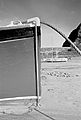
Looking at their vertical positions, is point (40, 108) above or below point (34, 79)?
below

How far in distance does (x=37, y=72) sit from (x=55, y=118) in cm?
107

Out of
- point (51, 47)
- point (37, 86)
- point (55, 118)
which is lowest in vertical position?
point (55, 118)

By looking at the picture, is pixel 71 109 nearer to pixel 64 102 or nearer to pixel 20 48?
pixel 64 102

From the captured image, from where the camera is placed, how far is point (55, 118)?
4559mm

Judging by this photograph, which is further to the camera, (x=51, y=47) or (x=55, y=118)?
(x=51, y=47)

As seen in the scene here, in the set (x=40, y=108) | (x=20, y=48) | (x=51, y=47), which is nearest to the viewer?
(x=20, y=48)

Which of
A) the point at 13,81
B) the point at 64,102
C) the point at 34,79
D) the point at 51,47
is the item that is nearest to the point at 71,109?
the point at 64,102

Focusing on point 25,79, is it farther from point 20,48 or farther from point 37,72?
point 20,48

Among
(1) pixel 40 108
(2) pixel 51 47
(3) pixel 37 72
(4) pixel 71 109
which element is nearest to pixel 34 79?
(3) pixel 37 72

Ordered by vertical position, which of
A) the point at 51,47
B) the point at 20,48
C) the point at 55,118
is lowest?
the point at 55,118

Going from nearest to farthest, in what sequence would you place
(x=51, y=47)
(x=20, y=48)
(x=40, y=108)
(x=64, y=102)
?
1. (x=20, y=48)
2. (x=40, y=108)
3. (x=64, y=102)
4. (x=51, y=47)

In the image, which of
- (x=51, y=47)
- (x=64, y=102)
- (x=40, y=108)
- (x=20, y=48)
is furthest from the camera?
(x=51, y=47)

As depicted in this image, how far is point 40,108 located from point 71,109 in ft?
2.25

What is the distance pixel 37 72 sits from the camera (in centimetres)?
509
